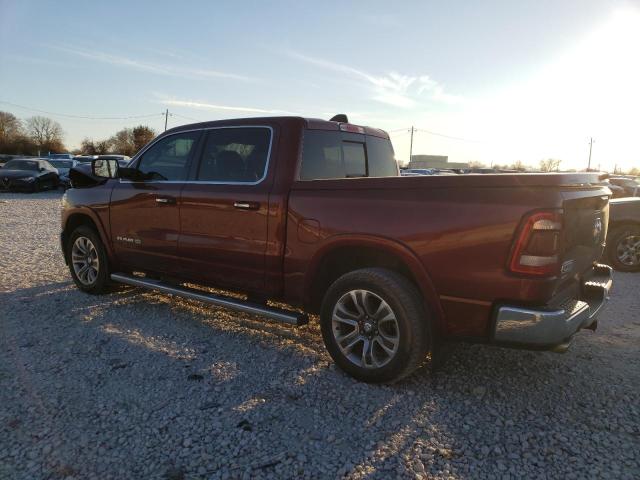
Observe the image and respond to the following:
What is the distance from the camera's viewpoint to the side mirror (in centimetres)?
532

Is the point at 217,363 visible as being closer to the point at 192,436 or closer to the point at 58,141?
the point at 192,436

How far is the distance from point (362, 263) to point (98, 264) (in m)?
3.31

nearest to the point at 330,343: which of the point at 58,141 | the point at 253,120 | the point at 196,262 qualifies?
the point at 196,262

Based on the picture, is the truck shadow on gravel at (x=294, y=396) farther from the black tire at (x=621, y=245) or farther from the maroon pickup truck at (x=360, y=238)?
the black tire at (x=621, y=245)

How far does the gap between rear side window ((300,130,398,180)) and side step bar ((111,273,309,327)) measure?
109cm

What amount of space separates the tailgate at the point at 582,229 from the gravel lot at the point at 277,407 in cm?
93

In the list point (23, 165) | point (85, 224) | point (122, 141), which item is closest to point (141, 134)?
point (122, 141)

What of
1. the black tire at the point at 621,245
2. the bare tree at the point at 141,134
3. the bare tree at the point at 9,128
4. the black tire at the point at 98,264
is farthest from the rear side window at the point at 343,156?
the bare tree at the point at 9,128

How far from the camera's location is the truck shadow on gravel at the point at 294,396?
258 cm

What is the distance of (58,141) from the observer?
7488cm

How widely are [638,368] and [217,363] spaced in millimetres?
3323

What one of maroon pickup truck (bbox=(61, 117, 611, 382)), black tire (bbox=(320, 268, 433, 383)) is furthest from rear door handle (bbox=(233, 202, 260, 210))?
black tire (bbox=(320, 268, 433, 383))

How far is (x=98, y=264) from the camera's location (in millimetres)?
5398

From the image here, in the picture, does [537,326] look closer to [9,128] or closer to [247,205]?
[247,205]
